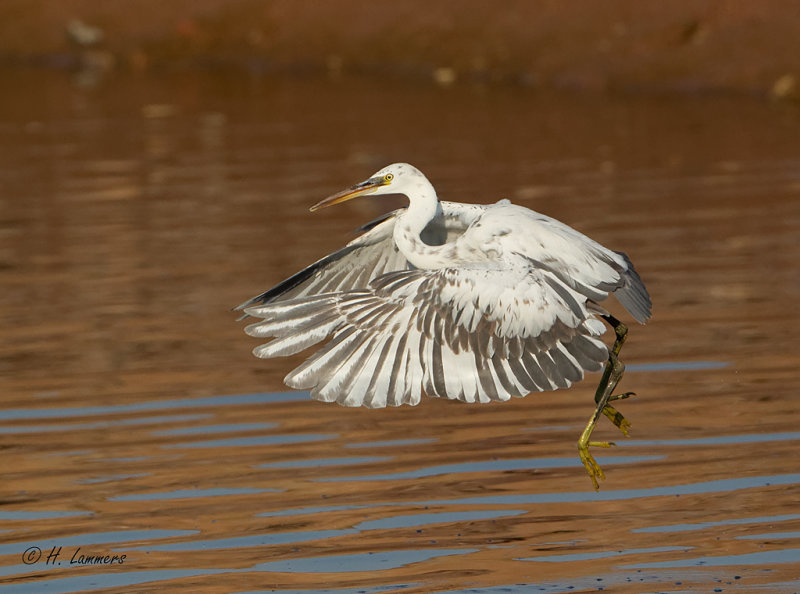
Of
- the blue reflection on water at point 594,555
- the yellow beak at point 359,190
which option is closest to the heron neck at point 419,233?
the yellow beak at point 359,190

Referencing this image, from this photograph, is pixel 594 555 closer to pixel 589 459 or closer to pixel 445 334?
pixel 589 459

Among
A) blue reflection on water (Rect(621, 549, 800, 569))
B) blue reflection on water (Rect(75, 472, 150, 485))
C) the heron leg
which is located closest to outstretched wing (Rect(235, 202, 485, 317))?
the heron leg

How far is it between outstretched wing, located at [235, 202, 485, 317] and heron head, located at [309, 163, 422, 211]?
185 millimetres

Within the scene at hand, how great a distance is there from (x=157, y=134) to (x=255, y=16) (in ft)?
19.5

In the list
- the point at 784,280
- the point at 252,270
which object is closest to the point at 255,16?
the point at 252,270

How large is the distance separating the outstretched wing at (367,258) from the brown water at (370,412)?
39.4 inches

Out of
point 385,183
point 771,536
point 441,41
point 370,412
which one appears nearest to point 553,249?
point 385,183

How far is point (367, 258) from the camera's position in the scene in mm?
8664

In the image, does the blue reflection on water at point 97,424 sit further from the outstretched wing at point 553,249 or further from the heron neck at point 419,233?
the outstretched wing at point 553,249

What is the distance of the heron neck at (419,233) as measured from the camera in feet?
26.0

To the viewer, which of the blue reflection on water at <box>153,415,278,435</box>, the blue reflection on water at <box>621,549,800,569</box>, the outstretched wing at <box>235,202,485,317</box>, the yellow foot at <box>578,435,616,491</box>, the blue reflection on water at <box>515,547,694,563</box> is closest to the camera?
the blue reflection on water at <box>621,549,800,569</box>

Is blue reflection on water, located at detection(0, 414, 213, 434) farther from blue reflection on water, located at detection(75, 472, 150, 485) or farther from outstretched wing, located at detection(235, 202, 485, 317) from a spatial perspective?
outstretched wing, located at detection(235, 202, 485, 317)

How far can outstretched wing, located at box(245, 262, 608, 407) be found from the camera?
22.6 ft

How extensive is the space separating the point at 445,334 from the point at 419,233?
3.79 ft
